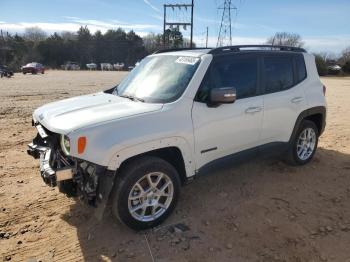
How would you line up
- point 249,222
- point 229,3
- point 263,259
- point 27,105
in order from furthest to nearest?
point 229,3
point 27,105
point 249,222
point 263,259

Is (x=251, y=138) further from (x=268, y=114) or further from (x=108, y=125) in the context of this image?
(x=108, y=125)

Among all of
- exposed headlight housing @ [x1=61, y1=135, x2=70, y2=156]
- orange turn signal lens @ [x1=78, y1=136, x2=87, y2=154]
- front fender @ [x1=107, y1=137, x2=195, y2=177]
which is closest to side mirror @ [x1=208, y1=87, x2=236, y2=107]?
front fender @ [x1=107, y1=137, x2=195, y2=177]

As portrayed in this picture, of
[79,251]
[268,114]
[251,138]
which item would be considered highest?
[268,114]

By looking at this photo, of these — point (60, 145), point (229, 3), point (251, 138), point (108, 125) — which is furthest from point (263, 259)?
point (229, 3)

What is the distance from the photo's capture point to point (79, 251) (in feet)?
11.8

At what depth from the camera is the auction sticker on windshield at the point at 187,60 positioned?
4297mm

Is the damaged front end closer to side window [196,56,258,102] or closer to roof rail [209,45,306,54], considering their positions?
side window [196,56,258,102]

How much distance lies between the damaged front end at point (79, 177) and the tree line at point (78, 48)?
66.5m

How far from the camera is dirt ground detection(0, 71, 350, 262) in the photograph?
3.58 metres

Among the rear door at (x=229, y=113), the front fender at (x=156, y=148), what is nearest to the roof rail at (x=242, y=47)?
the rear door at (x=229, y=113)

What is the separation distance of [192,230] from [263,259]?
833 millimetres

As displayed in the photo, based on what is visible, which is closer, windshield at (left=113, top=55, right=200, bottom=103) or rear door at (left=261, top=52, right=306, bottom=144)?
windshield at (left=113, top=55, right=200, bottom=103)

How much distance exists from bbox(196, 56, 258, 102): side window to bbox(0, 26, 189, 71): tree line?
215ft

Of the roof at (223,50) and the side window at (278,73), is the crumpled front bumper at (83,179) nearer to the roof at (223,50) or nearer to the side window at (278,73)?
the roof at (223,50)
